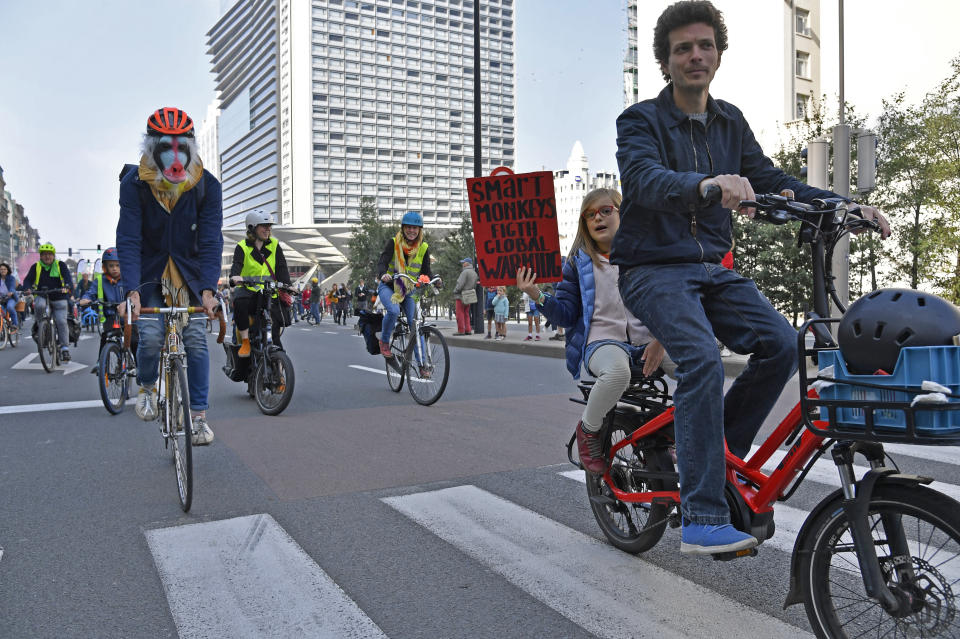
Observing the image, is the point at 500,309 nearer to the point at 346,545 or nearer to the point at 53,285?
the point at 53,285

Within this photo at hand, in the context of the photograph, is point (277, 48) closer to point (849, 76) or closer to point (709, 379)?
point (849, 76)

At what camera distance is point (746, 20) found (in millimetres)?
46562

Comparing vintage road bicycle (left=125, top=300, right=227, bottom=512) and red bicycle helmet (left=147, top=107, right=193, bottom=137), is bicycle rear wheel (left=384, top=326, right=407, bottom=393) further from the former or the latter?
red bicycle helmet (left=147, top=107, right=193, bottom=137)

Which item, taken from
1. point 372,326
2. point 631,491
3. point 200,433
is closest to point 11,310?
point 372,326

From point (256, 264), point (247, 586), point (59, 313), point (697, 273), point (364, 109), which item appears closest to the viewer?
point (697, 273)

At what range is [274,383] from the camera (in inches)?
310

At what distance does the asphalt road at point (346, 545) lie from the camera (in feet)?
9.36

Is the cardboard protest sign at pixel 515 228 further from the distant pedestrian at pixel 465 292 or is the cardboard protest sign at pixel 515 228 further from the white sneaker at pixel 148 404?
the distant pedestrian at pixel 465 292

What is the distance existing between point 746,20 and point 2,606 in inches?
1955

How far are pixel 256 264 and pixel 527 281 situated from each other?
16.9ft

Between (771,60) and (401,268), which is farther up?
(771,60)

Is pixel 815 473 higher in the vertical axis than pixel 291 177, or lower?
lower

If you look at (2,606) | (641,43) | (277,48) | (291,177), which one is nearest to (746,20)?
(641,43)

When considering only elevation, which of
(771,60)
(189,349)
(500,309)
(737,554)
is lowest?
(737,554)
